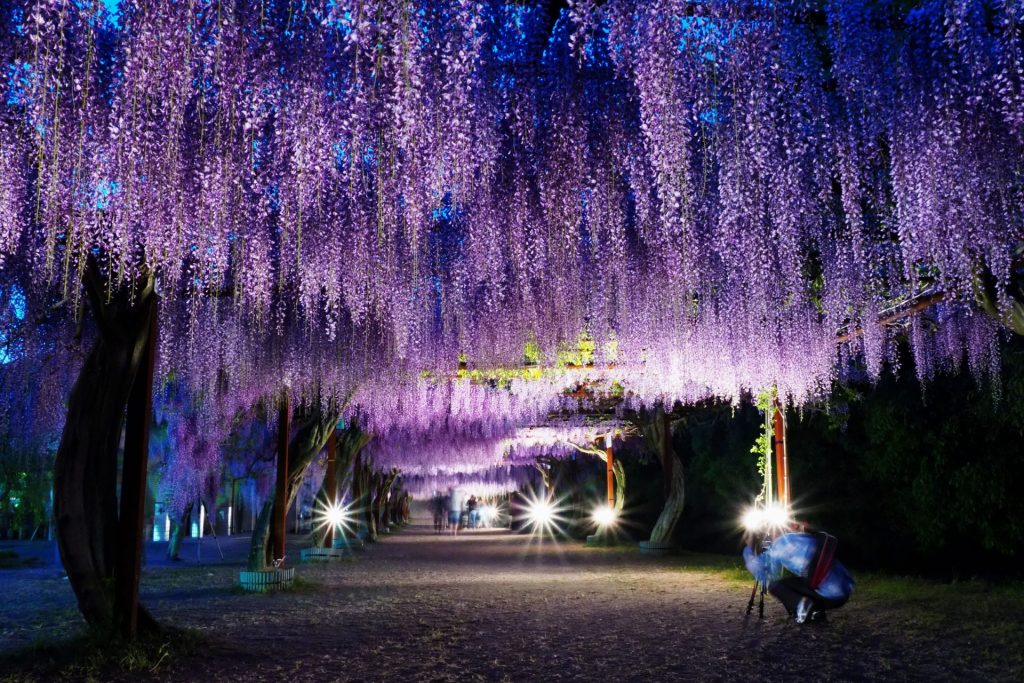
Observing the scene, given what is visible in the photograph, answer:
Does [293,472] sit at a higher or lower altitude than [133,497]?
higher

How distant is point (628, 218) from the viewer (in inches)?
256

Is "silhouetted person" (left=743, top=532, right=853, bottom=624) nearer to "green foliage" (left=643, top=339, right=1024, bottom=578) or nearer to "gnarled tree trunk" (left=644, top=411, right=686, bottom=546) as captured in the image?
"green foliage" (left=643, top=339, right=1024, bottom=578)

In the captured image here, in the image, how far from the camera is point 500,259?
6.69 metres

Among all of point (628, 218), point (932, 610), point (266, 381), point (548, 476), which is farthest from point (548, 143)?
point (548, 476)

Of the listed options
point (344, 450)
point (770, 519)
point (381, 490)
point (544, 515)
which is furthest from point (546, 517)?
point (770, 519)

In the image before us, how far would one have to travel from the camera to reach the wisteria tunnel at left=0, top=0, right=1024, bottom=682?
4137 millimetres

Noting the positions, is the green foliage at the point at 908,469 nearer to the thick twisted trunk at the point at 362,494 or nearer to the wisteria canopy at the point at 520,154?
the wisteria canopy at the point at 520,154

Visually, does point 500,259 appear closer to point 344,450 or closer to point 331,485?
point 331,485

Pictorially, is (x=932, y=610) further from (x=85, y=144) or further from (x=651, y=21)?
(x=85, y=144)

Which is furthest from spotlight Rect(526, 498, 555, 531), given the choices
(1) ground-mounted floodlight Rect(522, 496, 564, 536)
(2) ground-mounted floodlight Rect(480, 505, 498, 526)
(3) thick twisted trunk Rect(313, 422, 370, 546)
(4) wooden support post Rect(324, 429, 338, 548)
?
(4) wooden support post Rect(324, 429, 338, 548)

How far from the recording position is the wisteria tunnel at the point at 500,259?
4137mm

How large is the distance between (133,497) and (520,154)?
3.69m

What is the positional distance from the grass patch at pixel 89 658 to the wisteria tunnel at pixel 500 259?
0.04m

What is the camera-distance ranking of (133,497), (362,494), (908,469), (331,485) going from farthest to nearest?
1. (362,494)
2. (331,485)
3. (908,469)
4. (133,497)
